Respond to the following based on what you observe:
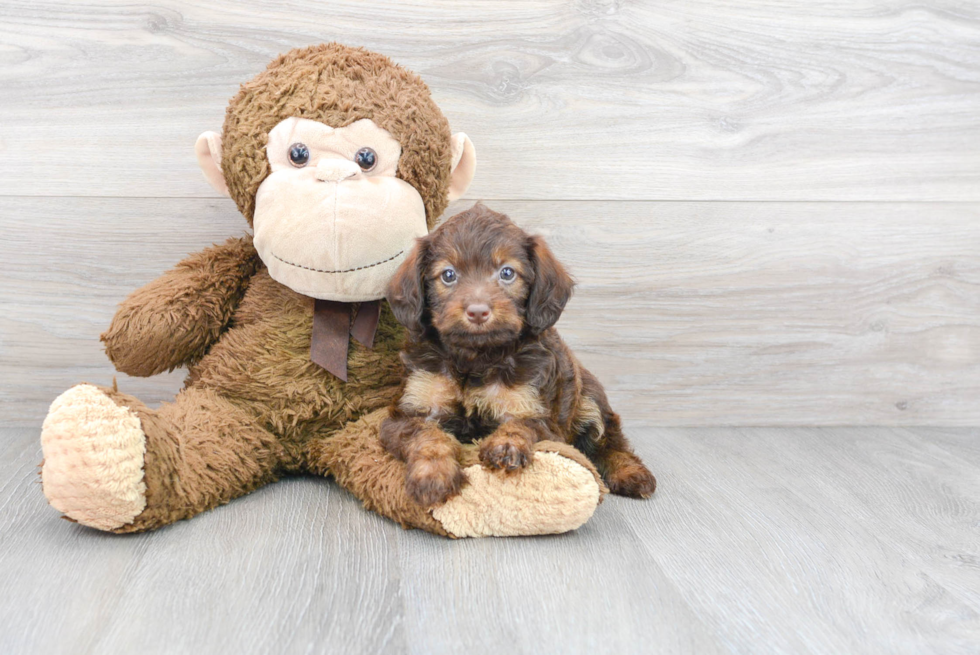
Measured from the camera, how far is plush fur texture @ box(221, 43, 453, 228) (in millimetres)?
2178

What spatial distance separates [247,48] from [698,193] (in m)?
1.67

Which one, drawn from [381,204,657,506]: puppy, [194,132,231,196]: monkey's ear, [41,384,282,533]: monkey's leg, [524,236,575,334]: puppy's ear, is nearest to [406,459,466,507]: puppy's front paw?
[381,204,657,506]: puppy

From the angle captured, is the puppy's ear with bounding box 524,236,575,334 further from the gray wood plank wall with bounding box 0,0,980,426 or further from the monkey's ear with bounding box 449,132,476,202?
the gray wood plank wall with bounding box 0,0,980,426

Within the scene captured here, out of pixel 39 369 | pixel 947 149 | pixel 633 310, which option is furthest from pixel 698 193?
pixel 39 369

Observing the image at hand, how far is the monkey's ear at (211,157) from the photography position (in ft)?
7.51

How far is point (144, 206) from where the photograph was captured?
275 cm

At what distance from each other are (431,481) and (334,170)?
87cm

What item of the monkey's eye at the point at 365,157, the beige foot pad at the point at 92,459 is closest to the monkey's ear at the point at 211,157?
the monkey's eye at the point at 365,157

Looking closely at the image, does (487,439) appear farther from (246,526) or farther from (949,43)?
(949,43)

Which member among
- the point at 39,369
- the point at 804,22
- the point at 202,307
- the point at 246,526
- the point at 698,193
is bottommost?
the point at 39,369

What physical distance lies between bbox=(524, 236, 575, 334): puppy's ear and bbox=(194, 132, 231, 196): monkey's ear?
0.97 metres

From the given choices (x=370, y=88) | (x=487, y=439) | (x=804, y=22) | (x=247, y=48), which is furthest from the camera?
(x=804, y=22)

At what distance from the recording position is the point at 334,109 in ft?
7.13

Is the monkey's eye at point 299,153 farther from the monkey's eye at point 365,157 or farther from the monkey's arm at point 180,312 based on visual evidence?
the monkey's arm at point 180,312
